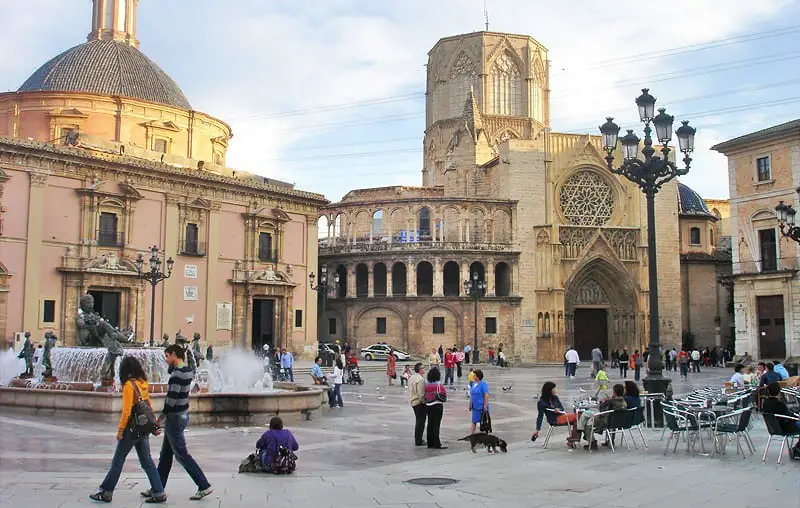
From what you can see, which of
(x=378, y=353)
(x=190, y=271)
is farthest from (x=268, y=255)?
(x=378, y=353)

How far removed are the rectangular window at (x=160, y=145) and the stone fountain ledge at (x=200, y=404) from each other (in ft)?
81.1

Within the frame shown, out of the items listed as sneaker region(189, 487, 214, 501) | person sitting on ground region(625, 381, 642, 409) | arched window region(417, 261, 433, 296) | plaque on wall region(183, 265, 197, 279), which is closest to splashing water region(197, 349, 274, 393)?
plaque on wall region(183, 265, 197, 279)

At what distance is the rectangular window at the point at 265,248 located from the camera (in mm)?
40688

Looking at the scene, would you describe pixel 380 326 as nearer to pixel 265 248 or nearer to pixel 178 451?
pixel 265 248

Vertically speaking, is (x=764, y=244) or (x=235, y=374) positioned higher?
(x=764, y=244)

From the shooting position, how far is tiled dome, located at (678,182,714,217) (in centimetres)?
5897

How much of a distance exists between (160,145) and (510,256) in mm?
21796

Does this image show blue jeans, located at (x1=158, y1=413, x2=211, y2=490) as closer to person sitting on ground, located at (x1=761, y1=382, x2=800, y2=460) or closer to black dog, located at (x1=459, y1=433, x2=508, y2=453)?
black dog, located at (x1=459, y1=433, x2=508, y2=453)

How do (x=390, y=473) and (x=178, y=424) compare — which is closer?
(x=178, y=424)

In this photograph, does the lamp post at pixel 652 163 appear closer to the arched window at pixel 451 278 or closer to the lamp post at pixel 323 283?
the lamp post at pixel 323 283

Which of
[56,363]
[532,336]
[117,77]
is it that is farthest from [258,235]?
[56,363]

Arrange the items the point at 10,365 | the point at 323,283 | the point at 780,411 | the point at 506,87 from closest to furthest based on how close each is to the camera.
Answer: the point at 780,411
the point at 10,365
the point at 323,283
the point at 506,87

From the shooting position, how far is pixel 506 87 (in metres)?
62.4

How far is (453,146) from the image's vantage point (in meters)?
57.8
